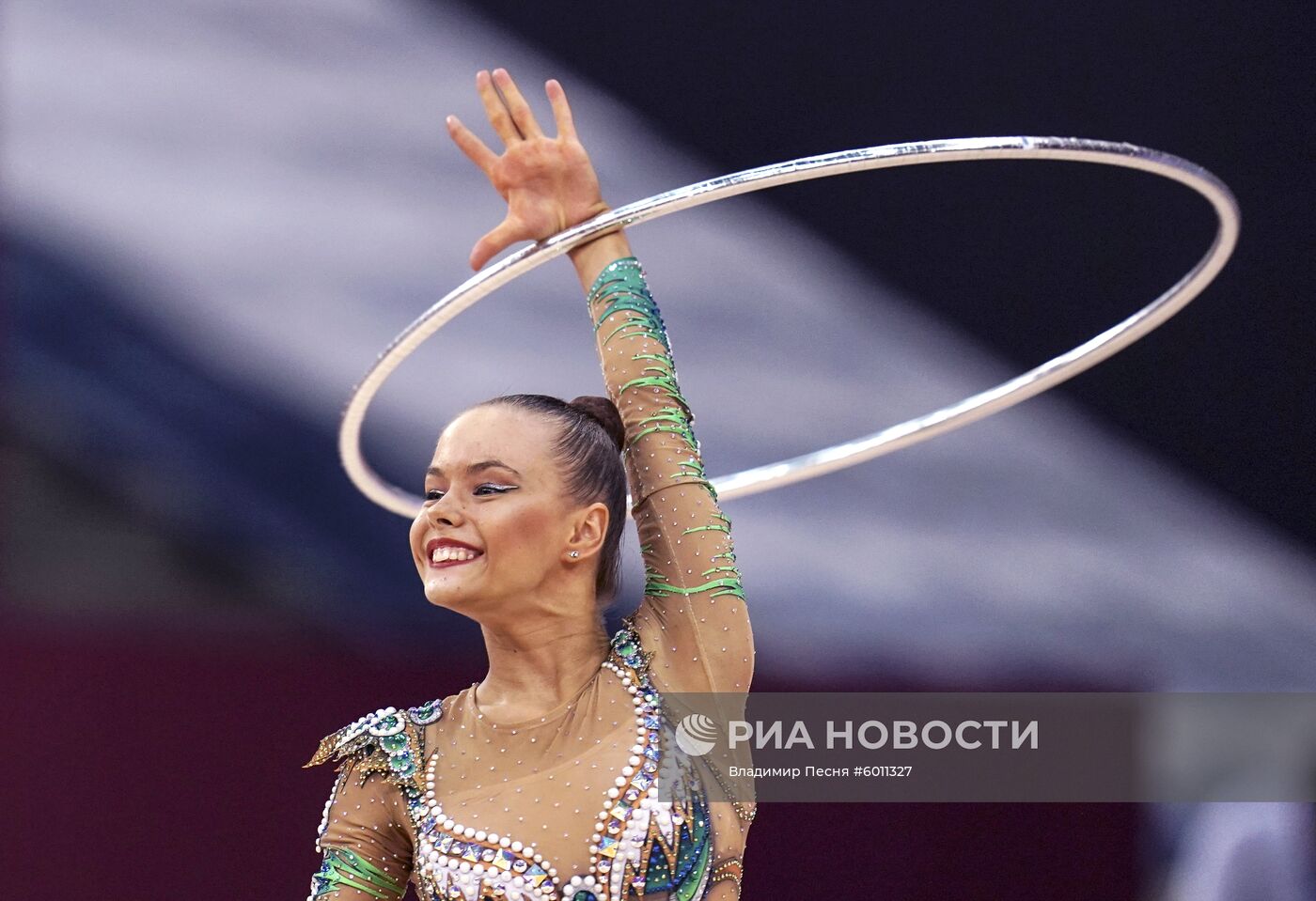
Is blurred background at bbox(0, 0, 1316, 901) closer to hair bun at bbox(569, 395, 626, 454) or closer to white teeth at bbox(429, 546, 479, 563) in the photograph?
hair bun at bbox(569, 395, 626, 454)

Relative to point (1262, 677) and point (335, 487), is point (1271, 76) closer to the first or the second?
point (1262, 677)

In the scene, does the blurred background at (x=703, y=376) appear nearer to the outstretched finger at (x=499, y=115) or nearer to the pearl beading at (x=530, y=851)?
the outstretched finger at (x=499, y=115)


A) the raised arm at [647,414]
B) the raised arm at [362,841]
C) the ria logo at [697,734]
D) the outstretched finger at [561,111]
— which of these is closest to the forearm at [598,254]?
the raised arm at [647,414]

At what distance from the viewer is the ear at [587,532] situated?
1.59 meters

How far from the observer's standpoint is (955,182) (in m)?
3.44

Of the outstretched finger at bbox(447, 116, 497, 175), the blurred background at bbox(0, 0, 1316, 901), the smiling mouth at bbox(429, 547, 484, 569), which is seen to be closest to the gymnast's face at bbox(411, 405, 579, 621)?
the smiling mouth at bbox(429, 547, 484, 569)

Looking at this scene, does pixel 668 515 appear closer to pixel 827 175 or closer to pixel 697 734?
pixel 697 734

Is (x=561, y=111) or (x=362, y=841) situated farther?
(x=561, y=111)

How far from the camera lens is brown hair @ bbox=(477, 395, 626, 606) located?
1.61 m

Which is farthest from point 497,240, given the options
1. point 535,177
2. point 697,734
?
point 697,734

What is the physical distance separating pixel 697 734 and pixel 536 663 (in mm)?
199

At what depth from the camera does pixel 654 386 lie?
5.50ft

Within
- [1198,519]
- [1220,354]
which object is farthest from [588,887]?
[1220,354]

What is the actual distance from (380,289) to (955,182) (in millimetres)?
1415
